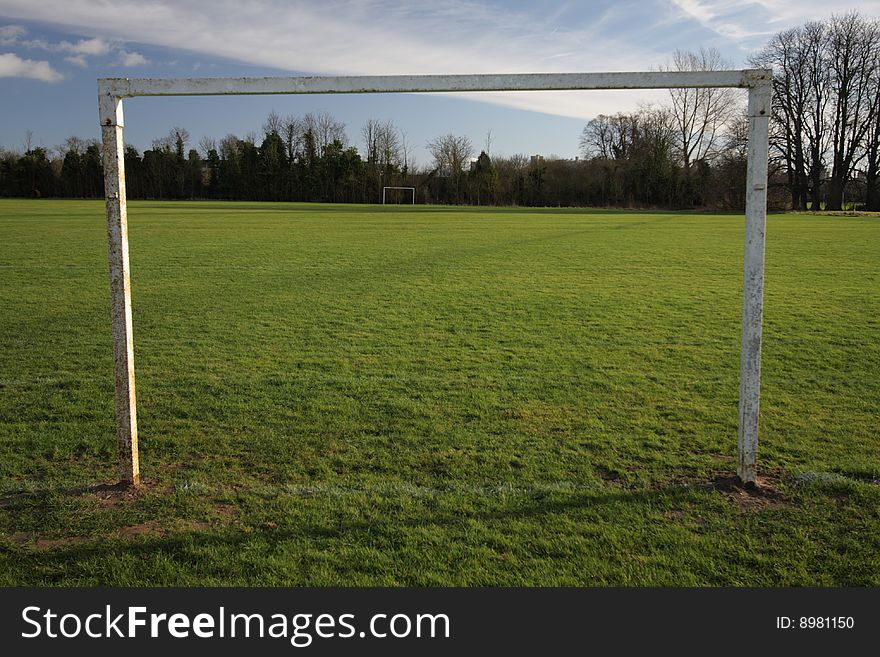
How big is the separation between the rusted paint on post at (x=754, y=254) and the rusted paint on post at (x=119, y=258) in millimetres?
3138

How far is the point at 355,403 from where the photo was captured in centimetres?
576

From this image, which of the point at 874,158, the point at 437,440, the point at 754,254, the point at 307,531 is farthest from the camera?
the point at 874,158

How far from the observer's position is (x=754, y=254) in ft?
12.0

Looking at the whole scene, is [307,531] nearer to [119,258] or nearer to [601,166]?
[119,258]

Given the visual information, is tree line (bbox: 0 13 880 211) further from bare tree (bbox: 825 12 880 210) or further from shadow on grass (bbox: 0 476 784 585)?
shadow on grass (bbox: 0 476 784 585)

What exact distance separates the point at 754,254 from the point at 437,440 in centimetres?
232

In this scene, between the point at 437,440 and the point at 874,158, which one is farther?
the point at 874,158

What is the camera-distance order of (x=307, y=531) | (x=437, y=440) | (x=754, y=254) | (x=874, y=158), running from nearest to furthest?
(x=307, y=531) → (x=754, y=254) → (x=437, y=440) → (x=874, y=158)

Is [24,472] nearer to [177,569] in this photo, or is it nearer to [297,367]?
[177,569]

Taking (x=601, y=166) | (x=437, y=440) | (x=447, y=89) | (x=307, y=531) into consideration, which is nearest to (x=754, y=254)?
(x=447, y=89)

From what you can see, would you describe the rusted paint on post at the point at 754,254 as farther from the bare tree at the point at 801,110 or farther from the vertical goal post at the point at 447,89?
the bare tree at the point at 801,110

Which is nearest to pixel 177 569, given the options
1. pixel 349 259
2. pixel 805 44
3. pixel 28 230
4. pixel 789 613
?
pixel 789 613

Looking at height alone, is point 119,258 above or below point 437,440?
above

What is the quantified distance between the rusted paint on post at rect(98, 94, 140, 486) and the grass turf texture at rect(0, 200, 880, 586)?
463 mm
